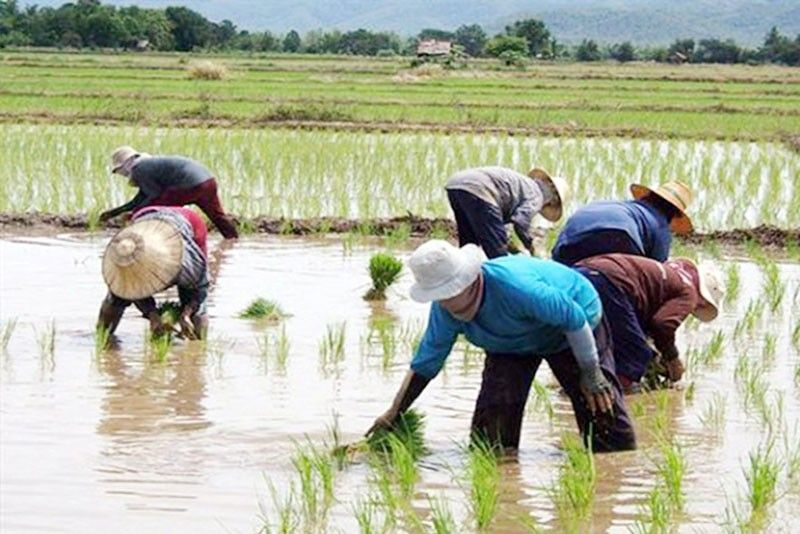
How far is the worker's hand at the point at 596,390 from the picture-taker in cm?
484

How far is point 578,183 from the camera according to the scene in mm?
13102

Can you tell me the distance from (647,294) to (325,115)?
14.5 metres

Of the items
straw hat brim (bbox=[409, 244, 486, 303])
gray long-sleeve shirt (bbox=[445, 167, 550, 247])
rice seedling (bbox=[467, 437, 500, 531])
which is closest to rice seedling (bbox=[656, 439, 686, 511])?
rice seedling (bbox=[467, 437, 500, 531])

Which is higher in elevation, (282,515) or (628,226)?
(628,226)

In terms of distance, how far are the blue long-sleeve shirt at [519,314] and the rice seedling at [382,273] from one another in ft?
11.3

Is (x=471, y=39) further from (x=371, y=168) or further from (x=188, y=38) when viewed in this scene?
(x=371, y=168)

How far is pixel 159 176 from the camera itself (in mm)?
9492

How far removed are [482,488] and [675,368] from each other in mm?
1988

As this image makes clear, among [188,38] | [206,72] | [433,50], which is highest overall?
[206,72]

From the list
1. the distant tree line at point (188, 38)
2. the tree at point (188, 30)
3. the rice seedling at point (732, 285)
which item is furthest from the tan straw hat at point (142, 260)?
the tree at point (188, 30)

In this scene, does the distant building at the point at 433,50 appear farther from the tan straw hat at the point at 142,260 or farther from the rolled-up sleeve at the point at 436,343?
the rolled-up sleeve at the point at 436,343

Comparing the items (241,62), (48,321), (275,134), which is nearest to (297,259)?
(48,321)

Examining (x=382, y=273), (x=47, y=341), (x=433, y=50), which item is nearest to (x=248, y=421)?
(x=47, y=341)

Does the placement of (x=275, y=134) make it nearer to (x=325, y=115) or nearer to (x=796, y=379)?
(x=325, y=115)
